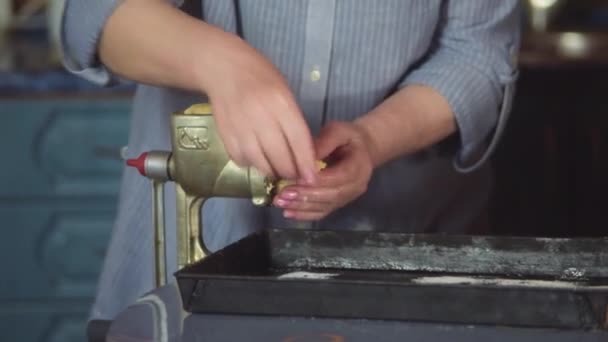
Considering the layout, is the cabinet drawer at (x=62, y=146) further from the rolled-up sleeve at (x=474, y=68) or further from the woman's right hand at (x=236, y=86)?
the woman's right hand at (x=236, y=86)

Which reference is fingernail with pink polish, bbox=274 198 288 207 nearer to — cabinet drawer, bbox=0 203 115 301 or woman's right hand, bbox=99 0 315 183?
woman's right hand, bbox=99 0 315 183

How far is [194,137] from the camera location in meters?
0.85

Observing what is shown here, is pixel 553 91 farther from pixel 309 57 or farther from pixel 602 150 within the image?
pixel 309 57

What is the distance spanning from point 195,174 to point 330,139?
11 cm

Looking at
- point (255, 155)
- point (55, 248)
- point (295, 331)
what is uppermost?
point (255, 155)

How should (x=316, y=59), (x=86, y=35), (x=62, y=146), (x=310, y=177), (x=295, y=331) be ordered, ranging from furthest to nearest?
(x=62, y=146), (x=316, y=59), (x=86, y=35), (x=310, y=177), (x=295, y=331)

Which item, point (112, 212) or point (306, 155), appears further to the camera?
point (112, 212)

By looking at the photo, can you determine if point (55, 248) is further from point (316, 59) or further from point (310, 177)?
point (310, 177)

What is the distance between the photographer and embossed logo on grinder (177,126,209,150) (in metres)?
0.85

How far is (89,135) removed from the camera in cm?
209

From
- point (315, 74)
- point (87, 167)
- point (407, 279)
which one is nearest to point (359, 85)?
point (315, 74)

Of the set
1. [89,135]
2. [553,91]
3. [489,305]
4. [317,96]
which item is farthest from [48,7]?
[489,305]

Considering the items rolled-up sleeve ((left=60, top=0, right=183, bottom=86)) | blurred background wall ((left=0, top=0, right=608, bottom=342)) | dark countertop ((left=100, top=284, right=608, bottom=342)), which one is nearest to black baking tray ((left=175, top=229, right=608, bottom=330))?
dark countertop ((left=100, top=284, right=608, bottom=342))

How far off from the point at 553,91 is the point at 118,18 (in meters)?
1.46
